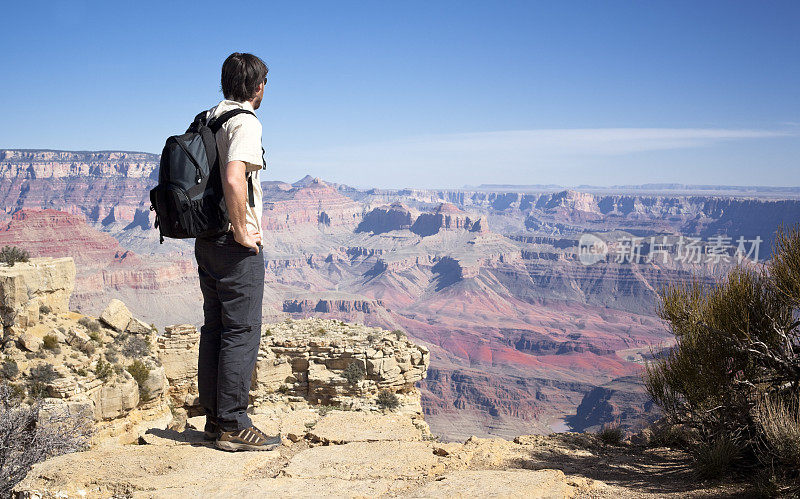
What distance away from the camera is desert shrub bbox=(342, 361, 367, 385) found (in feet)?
38.3

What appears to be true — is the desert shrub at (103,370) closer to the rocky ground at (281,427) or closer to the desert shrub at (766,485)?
the rocky ground at (281,427)

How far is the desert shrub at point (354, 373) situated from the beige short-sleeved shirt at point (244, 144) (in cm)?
844

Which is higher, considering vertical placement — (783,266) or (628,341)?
(783,266)

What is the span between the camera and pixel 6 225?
12638 centimetres

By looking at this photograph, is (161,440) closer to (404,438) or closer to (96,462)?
(96,462)

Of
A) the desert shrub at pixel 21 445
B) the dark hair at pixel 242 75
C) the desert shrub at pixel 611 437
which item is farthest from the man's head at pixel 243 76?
the desert shrub at pixel 611 437

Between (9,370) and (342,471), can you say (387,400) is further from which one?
(342,471)

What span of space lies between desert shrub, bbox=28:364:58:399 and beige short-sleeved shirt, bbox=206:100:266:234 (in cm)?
812

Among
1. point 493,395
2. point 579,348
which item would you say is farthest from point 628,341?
point 493,395

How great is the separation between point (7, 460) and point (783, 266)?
865cm

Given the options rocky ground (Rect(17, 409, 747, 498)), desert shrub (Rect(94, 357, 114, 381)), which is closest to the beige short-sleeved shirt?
rocky ground (Rect(17, 409, 747, 498))

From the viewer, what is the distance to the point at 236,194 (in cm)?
344

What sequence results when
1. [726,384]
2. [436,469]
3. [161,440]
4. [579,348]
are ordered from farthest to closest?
[579,348] → [726,384] → [161,440] → [436,469]

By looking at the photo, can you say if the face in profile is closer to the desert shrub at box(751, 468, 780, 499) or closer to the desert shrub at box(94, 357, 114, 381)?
the desert shrub at box(751, 468, 780, 499)
